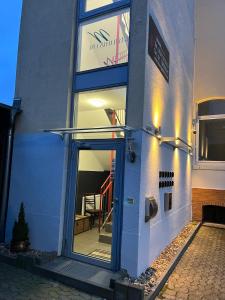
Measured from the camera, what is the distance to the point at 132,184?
173 inches

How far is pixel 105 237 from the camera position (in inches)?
194

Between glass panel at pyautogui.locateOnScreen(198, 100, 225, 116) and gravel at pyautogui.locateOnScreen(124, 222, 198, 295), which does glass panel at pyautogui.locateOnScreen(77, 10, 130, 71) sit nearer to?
gravel at pyautogui.locateOnScreen(124, 222, 198, 295)

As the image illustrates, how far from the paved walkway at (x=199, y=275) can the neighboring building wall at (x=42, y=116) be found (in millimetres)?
2330

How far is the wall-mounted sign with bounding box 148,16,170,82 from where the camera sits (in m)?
4.93

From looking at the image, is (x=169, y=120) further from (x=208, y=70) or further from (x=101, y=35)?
(x=208, y=70)

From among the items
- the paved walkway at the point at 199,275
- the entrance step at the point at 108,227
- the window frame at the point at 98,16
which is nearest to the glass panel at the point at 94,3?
the window frame at the point at 98,16

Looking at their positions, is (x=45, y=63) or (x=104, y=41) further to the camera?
(x=45, y=63)

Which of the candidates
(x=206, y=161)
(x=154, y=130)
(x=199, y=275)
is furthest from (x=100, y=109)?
(x=206, y=161)

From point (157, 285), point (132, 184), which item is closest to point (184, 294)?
point (157, 285)

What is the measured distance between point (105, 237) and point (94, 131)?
81.7 inches

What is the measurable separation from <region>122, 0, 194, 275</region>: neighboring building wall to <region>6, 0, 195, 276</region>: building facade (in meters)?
0.02

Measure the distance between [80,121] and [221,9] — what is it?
8654 mm

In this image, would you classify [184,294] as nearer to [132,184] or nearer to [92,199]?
[132,184]

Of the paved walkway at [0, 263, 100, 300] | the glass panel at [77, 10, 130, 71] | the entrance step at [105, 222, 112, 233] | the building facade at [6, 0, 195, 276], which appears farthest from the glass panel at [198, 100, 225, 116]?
the paved walkway at [0, 263, 100, 300]
